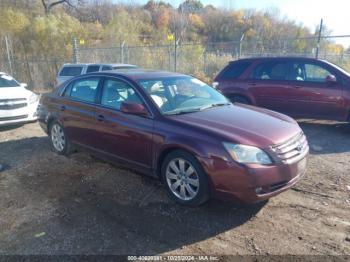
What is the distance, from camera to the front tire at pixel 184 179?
366cm

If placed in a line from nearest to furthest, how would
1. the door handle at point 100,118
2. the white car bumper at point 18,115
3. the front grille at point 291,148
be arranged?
the front grille at point 291,148 < the door handle at point 100,118 < the white car bumper at point 18,115

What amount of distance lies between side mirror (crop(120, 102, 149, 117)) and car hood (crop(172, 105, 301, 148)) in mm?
436

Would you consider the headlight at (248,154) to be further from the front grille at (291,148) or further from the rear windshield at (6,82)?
the rear windshield at (6,82)

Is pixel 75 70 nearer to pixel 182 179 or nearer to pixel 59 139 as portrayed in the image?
pixel 59 139

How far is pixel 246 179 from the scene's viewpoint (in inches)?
132

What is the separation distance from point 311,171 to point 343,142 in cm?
206

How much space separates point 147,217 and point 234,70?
5.76m

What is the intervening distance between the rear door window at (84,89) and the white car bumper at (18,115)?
10.5ft

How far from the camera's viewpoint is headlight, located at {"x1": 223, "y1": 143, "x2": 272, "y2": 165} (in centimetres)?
339

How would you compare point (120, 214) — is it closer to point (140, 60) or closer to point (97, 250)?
point (97, 250)

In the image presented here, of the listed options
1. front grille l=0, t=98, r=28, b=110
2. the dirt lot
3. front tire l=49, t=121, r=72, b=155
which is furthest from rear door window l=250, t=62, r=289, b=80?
front grille l=0, t=98, r=28, b=110

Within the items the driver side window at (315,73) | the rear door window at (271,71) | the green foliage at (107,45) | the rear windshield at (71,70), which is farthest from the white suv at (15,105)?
the green foliage at (107,45)

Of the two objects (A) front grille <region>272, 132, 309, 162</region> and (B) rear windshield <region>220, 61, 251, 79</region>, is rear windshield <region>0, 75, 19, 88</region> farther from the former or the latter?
(A) front grille <region>272, 132, 309, 162</region>

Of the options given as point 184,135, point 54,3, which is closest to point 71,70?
point 184,135
